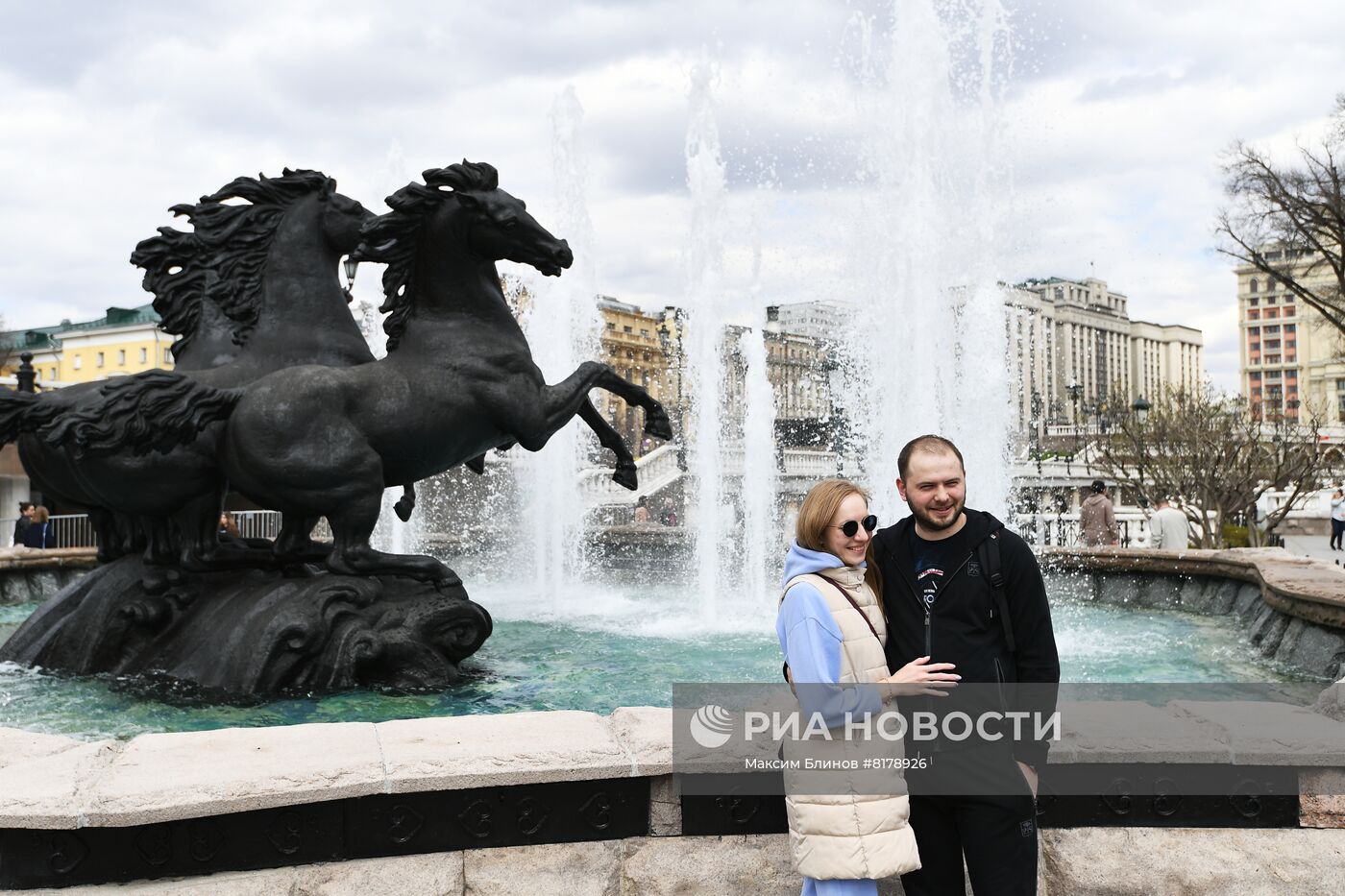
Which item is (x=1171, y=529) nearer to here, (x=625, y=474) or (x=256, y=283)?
(x=625, y=474)

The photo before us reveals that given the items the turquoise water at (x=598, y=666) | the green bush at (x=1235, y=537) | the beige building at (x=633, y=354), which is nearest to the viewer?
the turquoise water at (x=598, y=666)

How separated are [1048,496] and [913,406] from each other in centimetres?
2096

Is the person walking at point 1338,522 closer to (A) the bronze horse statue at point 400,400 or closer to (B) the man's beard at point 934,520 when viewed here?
(A) the bronze horse statue at point 400,400

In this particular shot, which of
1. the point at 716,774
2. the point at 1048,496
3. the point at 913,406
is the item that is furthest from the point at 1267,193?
the point at 716,774

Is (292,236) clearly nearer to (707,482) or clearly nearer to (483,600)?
(483,600)

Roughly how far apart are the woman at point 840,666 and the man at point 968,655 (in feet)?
0.28

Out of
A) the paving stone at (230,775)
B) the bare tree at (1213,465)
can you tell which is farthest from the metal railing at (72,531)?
the bare tree at (1213,465)

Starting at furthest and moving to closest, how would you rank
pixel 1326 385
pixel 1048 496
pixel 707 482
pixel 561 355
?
pixel 1326 385, pixel 1048 496, pixel 561 355, pixel 707 482

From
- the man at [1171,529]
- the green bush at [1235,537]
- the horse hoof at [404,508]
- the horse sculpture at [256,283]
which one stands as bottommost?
the green bush at [1235,537]

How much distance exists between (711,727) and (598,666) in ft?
10.4

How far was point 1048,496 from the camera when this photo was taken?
103 feet

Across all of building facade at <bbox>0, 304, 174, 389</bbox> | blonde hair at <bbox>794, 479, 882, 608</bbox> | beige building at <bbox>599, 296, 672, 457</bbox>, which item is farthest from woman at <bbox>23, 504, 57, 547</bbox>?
building facade at <bbox>0, 304, 174, 389</bbox>

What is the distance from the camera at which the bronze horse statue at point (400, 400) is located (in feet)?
17.5

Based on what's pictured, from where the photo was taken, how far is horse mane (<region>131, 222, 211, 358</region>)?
20.3 ft
